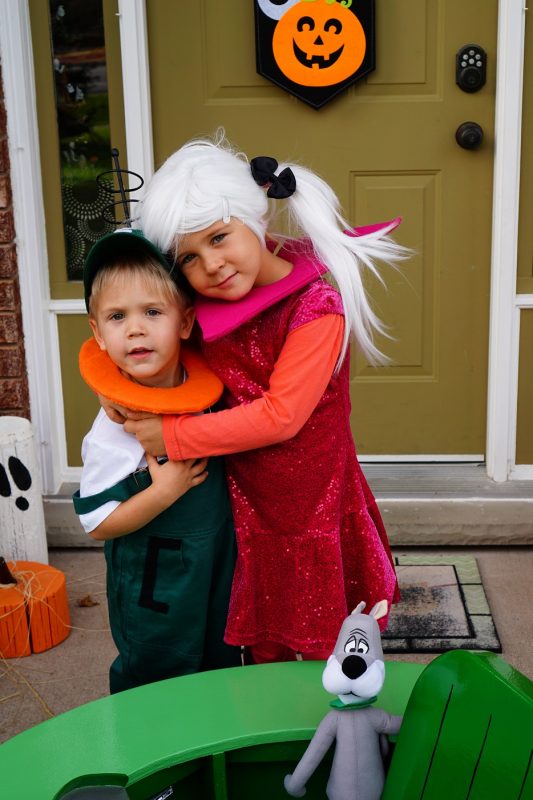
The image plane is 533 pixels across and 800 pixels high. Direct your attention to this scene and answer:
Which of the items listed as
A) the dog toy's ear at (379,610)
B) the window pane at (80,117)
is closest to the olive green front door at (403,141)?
the window pane at (80,117)

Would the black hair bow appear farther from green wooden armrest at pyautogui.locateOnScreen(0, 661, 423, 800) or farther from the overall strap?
green wooden armrest at pyautogui.locateOnScreen(0, 661, 423, 800)

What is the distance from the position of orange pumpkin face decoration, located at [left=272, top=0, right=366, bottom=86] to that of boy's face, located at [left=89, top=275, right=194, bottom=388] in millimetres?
2041

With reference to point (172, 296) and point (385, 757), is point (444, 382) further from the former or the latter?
point (385, 757)

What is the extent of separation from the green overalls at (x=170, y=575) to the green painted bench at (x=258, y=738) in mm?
316

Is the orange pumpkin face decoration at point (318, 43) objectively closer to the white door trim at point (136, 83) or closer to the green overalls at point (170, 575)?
the white door trim at point (136, 83)

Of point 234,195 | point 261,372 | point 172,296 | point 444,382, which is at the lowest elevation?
point 444,382

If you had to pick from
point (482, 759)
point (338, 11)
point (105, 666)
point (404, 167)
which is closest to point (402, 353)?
point (404, 167)

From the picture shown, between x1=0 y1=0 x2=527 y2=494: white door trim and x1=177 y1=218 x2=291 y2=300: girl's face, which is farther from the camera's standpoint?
x1=0 y1=0 x2=527 y2=494: white door trim

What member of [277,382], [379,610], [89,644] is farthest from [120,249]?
[89,644]

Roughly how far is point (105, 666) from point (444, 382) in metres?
1.79

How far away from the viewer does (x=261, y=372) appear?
1.87 m

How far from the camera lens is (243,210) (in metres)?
1.75

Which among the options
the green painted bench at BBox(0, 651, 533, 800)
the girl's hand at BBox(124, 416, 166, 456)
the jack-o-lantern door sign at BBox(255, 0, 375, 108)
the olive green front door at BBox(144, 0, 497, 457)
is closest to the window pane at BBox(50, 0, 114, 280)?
Answer: the olive green front door at BBox(144, 0, 497, 457)

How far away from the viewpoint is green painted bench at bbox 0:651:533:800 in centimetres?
118
